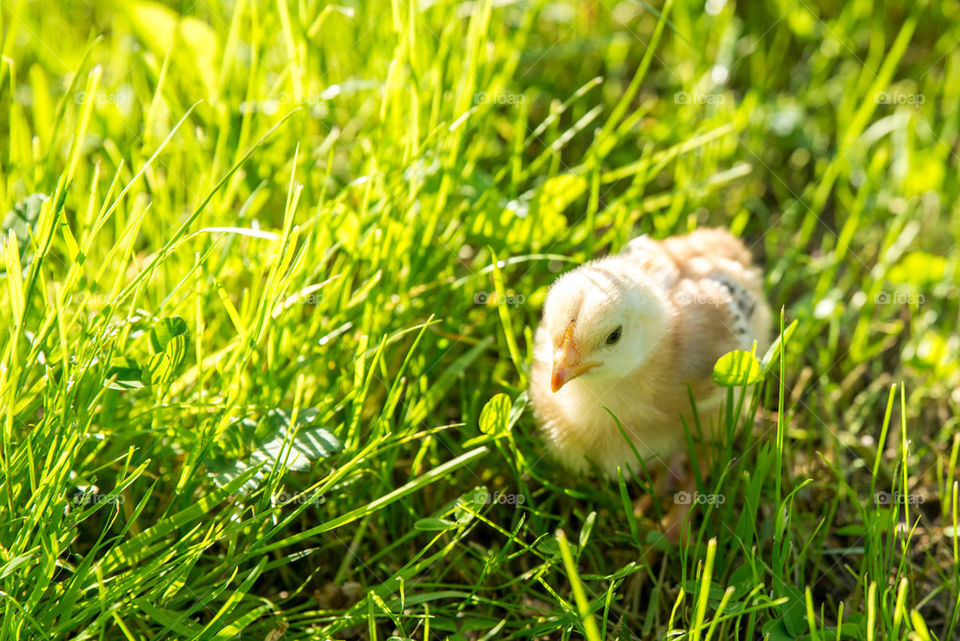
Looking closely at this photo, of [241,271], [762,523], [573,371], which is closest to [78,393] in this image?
[241,271]

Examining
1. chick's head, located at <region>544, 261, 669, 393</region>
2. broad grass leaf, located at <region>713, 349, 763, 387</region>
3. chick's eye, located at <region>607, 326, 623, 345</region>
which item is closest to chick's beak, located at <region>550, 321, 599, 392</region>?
chick's head, located at <region>544, 261, 669, 393</region>

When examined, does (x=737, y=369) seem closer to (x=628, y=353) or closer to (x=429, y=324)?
(x=628, y=353)

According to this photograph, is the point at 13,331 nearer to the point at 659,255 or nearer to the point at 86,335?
the point at 86,335

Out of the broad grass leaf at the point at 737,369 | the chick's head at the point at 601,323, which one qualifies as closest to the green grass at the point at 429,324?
the broad grass leaf at the point at 737,369

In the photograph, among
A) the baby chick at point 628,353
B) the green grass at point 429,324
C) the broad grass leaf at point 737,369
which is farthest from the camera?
the baby chick at point 628,353

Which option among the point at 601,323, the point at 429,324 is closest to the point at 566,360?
the point at 601,323

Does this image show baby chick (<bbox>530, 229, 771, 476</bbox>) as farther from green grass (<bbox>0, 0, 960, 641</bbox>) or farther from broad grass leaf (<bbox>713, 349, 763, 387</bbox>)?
broad grass leaf (<bbox>713, 349, 763, 387</bbox>)

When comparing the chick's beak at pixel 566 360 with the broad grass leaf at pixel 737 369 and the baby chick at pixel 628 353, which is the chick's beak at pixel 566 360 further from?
the broad grass leaf at pixel 737 369
